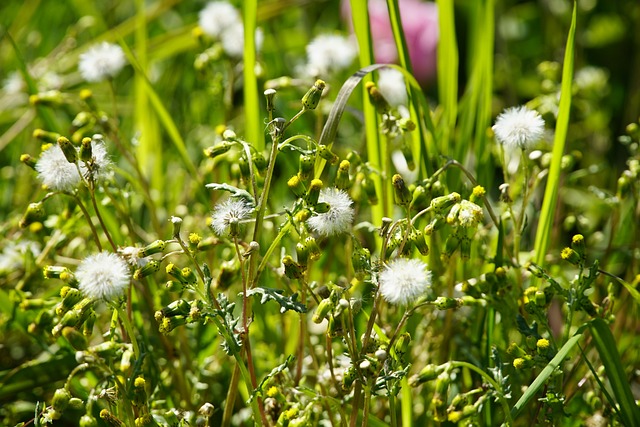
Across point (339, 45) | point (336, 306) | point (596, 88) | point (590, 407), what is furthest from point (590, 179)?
point (336, 306)

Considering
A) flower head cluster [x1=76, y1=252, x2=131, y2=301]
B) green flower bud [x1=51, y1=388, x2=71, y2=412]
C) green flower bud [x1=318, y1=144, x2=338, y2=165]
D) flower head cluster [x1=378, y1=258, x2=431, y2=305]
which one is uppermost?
green flower bud [x1=318, y1=144, x2=338, y2=165]

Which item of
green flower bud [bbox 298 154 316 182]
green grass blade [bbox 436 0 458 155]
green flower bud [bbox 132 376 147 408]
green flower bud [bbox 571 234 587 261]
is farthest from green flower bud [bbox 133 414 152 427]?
green grass blade [bbox 436 0 458 155]

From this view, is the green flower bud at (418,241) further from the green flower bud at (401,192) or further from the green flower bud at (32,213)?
the green flower bud at (32,213)

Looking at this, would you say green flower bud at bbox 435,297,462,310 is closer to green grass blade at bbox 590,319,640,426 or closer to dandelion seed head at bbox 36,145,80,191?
green grass blade at bbox 590,319,640,426

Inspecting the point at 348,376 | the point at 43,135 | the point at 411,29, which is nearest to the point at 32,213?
the point at 43,135

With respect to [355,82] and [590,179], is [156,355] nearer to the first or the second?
[355,82]
